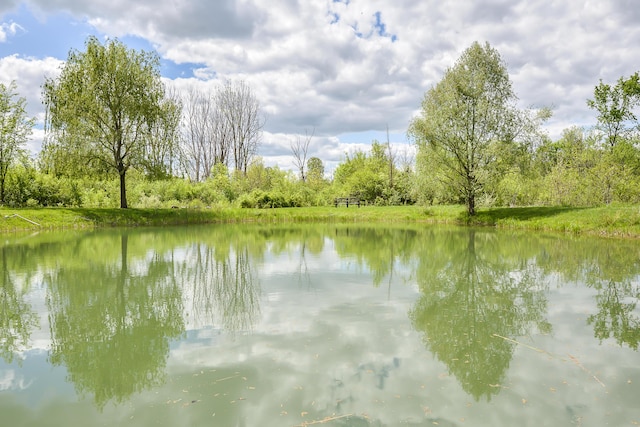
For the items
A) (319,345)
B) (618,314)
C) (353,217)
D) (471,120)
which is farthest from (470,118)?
(319,345)

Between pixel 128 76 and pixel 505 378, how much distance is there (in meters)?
32.3

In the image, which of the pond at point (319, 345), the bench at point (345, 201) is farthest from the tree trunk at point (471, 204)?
the pond at point (319, 345)

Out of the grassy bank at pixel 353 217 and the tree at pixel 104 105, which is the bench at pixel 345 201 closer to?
the grassy bank at pixel 353 217

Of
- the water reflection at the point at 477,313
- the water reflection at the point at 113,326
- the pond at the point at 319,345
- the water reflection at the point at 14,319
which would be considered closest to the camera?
the pond at the point at 319,345

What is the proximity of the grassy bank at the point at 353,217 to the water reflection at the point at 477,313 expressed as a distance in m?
11.0

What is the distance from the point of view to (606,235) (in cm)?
1986

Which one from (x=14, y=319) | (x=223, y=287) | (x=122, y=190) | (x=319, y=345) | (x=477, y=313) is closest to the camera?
(x=319, y=345)

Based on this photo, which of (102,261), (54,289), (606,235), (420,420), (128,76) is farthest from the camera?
(128,76)

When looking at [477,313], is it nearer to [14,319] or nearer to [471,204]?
[14,319]

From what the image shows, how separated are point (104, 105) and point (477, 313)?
30656mm

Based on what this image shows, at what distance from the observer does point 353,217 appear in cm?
3506

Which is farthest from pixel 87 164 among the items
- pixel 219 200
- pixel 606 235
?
pixel 606 235

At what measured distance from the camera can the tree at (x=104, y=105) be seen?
28609 mm

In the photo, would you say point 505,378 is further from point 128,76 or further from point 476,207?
point 128,76
